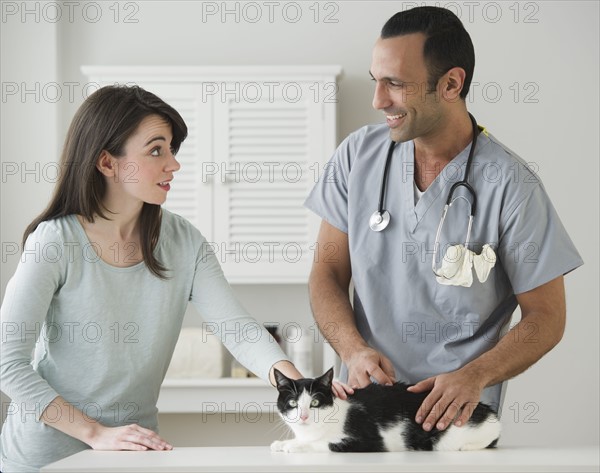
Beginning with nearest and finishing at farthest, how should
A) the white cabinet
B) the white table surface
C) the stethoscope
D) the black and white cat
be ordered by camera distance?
1. the white table surface
2. the black and white cat
3. the stethoscope
4. the white cabinet

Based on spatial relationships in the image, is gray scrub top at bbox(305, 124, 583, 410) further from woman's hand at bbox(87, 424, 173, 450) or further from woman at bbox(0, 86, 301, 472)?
woman's hand at bbox(87, 424, 173, 450)

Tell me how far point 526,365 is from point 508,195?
337 millimetres

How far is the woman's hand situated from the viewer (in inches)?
57.3

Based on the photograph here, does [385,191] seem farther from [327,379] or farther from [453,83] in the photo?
[327,379]

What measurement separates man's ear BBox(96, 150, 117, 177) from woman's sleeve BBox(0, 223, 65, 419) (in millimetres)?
231

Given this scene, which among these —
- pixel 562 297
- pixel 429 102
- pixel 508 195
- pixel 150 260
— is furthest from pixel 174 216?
pixel 562 297

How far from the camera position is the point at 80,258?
5.26 feet

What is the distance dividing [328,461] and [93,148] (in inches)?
30.5

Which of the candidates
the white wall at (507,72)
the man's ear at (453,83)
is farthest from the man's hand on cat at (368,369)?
the white wall at (507,72)

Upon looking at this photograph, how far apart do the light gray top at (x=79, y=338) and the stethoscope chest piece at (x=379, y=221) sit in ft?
1.08

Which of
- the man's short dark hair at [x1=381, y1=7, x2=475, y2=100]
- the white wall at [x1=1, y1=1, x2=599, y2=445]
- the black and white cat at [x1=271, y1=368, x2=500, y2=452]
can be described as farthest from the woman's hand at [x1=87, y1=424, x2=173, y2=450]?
the white wall at [x1=1, y1=1, x2=599, y2=445]

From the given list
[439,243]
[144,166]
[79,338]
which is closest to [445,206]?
[439,243]

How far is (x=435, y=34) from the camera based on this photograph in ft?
5.56

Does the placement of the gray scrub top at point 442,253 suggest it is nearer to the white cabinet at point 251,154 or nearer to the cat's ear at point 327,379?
the cat's ear at point 327,379
